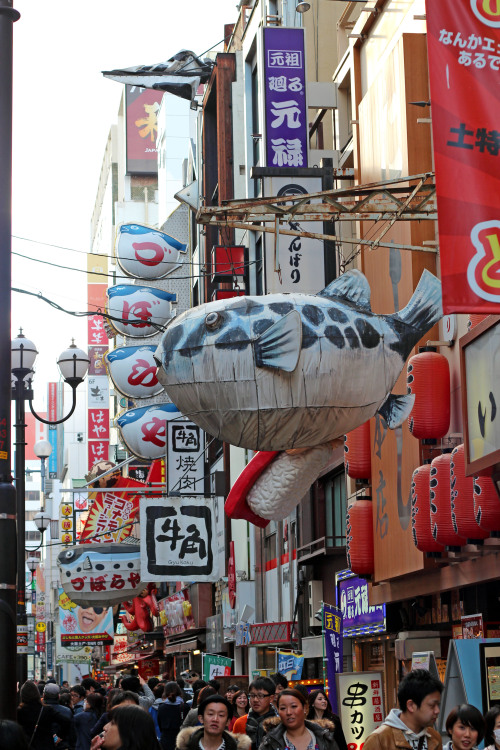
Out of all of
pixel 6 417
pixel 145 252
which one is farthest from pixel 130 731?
pixel 145 252

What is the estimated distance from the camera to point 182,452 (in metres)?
31.1

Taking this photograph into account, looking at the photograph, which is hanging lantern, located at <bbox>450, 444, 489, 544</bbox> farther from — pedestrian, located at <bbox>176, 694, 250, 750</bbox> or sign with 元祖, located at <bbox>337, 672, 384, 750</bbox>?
pedestrian, located at <bbox>176, 694, 250, 750</bbox>

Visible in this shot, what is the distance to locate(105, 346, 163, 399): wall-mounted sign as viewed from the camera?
32.8 metres

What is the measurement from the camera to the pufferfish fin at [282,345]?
8719 millimetres

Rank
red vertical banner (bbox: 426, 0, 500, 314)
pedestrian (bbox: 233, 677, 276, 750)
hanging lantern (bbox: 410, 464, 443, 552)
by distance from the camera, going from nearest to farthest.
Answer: red vertical banner (bbox: 426, 0, 500, 314), pedestrian (bbox: 233, 677, 276, 750), hanging lantern (bbox: 410, 464, 443, 552)

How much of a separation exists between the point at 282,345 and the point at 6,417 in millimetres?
2339

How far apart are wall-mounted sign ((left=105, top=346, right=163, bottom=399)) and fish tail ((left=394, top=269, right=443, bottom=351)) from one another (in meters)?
22.8

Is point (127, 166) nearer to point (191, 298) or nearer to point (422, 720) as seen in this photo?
point (191, 298)

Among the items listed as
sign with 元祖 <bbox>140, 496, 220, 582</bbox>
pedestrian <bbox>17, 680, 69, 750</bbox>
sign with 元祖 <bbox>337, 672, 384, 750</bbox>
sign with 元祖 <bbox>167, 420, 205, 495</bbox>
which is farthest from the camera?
sign with 元祖 <bbox>167, 420, 205, 495</bbox>

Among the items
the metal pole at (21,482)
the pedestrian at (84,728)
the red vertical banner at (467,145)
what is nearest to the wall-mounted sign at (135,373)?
the metal pole at (21,482)

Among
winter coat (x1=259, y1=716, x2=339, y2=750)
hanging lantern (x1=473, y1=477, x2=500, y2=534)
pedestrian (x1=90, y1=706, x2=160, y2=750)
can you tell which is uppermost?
hanging lantern (x1=473, y1=477, x2=500, y2=534)

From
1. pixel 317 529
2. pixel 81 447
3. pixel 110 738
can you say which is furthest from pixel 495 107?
pixel 81 447

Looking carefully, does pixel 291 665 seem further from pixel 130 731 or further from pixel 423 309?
pixel 130 731

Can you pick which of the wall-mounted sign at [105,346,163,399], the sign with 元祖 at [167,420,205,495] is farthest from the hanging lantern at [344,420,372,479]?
the wall-mounted sign at [105,346,163,399]
